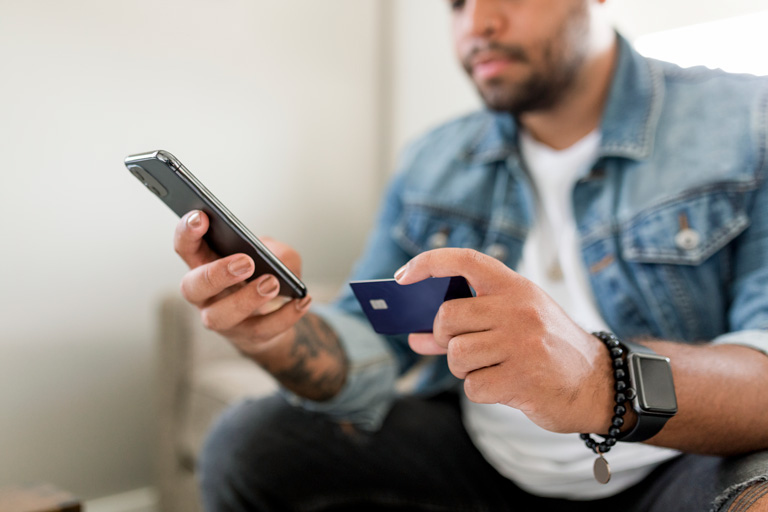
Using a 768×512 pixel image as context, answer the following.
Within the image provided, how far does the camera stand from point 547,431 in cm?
88

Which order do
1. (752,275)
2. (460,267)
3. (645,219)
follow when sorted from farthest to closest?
(645,219) < (752,275) < (460,267)

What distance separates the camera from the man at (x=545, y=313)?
0.56 m

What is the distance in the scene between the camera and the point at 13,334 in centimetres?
148

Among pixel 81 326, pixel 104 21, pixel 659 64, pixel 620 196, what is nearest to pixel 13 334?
pixel 81 326

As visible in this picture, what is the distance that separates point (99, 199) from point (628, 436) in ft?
4.78

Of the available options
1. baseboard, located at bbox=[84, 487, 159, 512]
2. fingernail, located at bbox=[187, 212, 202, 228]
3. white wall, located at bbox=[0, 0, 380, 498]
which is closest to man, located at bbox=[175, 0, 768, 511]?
fingernail, located at bbox=[187, 212, 202, 228]

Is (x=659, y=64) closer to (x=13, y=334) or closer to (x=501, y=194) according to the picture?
(x=501, y=194)

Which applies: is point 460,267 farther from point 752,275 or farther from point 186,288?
point 752,275

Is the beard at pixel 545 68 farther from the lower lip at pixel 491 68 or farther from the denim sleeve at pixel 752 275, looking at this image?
the denim sleeve at pixel 752 275

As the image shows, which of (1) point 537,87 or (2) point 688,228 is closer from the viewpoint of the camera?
(2) point 688,228

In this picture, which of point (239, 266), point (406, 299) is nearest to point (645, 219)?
point (406, 299)

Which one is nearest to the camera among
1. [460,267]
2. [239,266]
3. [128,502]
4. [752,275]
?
[460,267]

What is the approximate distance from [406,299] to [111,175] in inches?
50.8

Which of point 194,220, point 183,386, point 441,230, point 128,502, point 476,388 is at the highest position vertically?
point 194,220
